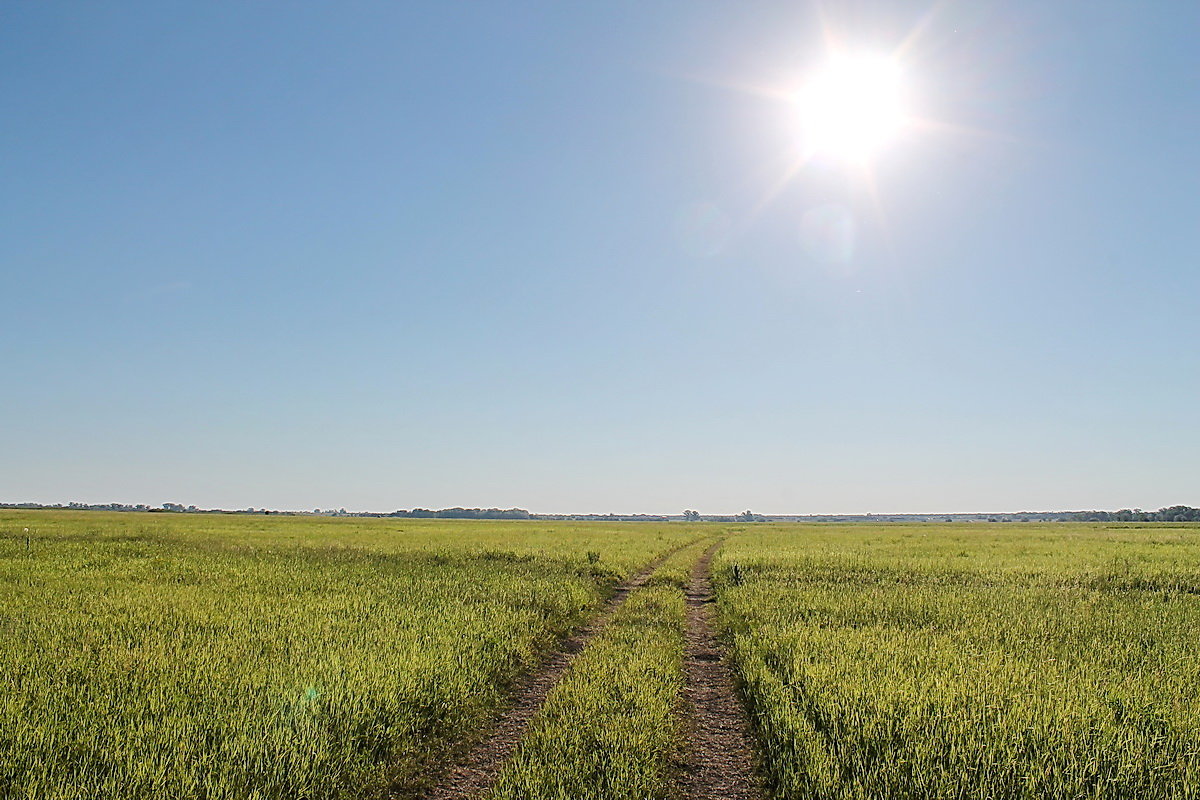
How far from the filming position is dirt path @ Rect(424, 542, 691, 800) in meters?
6.16

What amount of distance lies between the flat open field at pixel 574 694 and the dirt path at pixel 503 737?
0.15 feet

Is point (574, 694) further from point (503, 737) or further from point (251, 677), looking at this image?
point (251, 677)

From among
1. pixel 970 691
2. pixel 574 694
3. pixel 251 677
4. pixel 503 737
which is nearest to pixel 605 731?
pixel 503 737

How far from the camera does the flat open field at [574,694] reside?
5.98 metres

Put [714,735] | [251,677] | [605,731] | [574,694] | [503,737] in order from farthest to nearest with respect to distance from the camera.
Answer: [574,694]
[251,677]
[714,735]
[503,737]
[605,731]

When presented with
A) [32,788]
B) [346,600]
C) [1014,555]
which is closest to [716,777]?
[32,788]

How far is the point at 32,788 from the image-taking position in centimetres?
524

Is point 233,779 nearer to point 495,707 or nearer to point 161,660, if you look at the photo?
point 495,707

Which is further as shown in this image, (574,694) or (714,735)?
(574,694)

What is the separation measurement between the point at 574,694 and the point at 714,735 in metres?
2.07

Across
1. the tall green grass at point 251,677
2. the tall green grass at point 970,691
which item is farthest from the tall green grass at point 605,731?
the tall green grass at point 970,691

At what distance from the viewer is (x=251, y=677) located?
8.27 meters

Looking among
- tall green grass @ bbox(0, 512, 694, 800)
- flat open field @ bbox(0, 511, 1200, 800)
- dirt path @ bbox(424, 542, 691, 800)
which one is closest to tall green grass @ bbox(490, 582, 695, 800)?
flat open field @ bbox(0, 511, 1200, 800)

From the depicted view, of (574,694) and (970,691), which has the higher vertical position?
(970,691)
